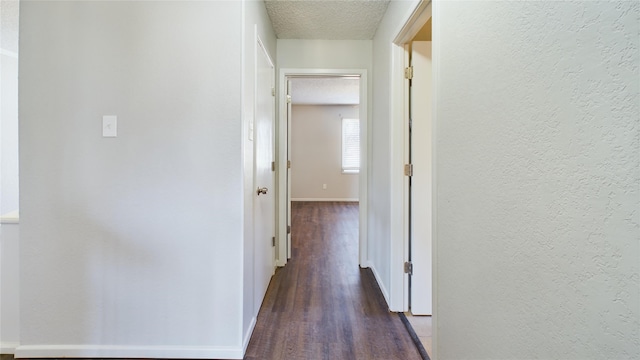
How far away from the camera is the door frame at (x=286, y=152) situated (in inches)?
Answer: 117

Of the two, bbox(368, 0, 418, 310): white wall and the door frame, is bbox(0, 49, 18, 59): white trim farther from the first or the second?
bbox(368, 0, 418, 310): white wall

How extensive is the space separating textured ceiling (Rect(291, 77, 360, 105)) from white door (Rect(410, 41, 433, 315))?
9.99ft

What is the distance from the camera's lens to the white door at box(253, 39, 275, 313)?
2.03 m

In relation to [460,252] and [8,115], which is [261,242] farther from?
[8,115]

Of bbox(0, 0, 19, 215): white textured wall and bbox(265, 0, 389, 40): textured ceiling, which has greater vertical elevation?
bbox(265, 0, 389, 40): textured ceiling

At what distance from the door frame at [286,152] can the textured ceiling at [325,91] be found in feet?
6.68

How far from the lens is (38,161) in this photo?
1608mm

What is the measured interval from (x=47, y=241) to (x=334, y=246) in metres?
2.76

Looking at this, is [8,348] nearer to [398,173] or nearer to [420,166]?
[398,173]

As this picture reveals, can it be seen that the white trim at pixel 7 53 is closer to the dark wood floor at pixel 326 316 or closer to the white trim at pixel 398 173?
the dark wood floor at pixel 326 316

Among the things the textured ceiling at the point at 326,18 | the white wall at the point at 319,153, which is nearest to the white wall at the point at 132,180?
the textured ceiling at the point at 326,18

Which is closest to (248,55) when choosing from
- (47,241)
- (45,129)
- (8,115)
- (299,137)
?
(45,129)

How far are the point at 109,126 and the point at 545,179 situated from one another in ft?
6.22

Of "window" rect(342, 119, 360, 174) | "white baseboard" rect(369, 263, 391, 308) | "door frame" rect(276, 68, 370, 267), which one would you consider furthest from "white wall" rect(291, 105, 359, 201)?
"white baseboard" rect(369, 263, 391, 308)
